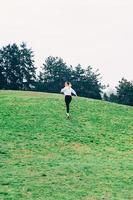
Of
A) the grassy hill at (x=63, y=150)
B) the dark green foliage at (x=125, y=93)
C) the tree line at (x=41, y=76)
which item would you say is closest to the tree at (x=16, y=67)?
the tree line at (x=41, y=76)

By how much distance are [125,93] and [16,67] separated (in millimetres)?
26833

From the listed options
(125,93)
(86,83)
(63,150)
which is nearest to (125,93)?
(125,93)

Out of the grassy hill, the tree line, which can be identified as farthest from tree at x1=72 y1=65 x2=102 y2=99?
the grassy hill

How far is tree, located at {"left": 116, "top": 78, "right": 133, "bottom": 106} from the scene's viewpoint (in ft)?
265

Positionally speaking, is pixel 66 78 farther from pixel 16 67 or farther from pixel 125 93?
pixel 125 93

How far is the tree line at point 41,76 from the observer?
93.7 metres

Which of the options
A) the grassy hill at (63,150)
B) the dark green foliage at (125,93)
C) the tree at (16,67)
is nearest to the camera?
the grassy hill at (63,150)

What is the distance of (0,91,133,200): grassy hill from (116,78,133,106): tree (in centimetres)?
4032

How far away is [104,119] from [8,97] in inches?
425

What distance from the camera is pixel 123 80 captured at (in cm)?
8575

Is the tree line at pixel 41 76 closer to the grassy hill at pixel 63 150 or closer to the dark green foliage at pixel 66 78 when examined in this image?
the dark green foliage at pixel 66 78

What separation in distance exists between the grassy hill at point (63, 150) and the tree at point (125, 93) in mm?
40324

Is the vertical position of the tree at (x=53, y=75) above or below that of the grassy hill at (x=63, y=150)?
above

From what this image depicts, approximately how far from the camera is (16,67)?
96688mm
